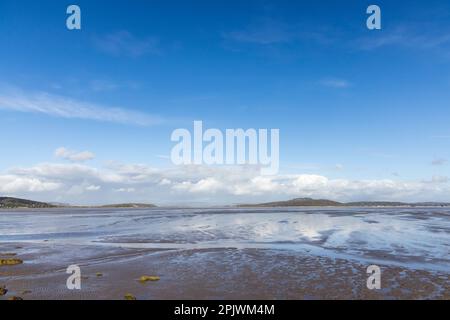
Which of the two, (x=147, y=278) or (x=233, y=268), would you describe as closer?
(x=147, y=278)

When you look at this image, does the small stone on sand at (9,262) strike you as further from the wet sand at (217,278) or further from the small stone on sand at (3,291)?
the small stone on sand at (3,291)

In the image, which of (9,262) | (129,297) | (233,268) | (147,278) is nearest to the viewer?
(129,297)

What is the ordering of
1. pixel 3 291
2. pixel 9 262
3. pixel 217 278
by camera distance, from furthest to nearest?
pixel 9 262 < pixel 217 278 < pixel 3 291

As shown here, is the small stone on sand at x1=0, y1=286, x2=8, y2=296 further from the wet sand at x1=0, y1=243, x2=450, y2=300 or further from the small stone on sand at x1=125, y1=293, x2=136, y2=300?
the small stone on sand at x1=125, y1=293, x2=136, y2=300

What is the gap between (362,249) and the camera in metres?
27.0

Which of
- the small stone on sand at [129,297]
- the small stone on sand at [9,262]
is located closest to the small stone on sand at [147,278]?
the small stone on sand at [129,297]

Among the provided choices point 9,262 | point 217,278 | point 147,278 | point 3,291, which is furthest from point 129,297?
point 9,262

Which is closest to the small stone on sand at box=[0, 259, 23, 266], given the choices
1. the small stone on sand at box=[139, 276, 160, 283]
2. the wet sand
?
the wet sand

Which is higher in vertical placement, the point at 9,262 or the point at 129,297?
the point at 129,297

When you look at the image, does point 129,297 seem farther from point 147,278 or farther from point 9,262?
point 9,262
